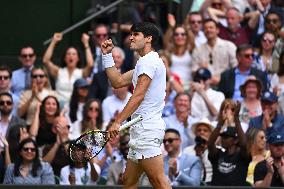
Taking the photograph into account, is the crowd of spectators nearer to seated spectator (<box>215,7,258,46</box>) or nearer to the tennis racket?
seated spectator (<box>215,7,258,46</box>)

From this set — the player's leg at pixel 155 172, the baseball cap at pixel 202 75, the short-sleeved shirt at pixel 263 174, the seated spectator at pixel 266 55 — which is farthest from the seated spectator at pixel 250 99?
the player's leg at pixel 155 172

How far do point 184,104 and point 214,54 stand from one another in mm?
1636

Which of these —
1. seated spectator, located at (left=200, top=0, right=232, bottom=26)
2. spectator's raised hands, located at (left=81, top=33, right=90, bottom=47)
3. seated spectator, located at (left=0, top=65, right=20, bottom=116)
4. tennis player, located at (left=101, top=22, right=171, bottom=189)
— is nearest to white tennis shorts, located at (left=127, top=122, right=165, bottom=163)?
tennis player, located at (left=101, top=22, right=171, bottom=189)

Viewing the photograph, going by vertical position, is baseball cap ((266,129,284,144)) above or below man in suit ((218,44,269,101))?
below

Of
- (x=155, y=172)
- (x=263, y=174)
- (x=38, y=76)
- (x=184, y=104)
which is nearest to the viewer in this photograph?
(x=155, y=172)

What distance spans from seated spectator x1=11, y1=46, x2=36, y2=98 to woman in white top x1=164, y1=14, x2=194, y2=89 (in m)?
1.96

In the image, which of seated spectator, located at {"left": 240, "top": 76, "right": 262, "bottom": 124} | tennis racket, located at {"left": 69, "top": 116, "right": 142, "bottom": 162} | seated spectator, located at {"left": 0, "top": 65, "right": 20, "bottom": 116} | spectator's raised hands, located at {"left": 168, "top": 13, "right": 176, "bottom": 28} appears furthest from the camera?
spectator's raised hands, located at {"left": 168, "top": 13, "right": 176, "bottom": 28}

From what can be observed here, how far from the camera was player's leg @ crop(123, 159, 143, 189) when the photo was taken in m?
12.2

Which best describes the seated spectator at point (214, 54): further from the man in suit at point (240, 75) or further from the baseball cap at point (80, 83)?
the baseball cap at point (80, 83)

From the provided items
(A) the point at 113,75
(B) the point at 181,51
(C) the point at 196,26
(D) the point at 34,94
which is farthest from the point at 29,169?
(C) the point at 196,26

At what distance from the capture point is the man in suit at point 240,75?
1705 centimetres

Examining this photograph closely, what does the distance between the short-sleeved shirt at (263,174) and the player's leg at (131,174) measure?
2890 mm

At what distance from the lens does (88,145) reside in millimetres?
→ 12141

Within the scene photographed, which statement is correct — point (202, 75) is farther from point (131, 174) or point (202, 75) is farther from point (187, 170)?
point (131, 174)
